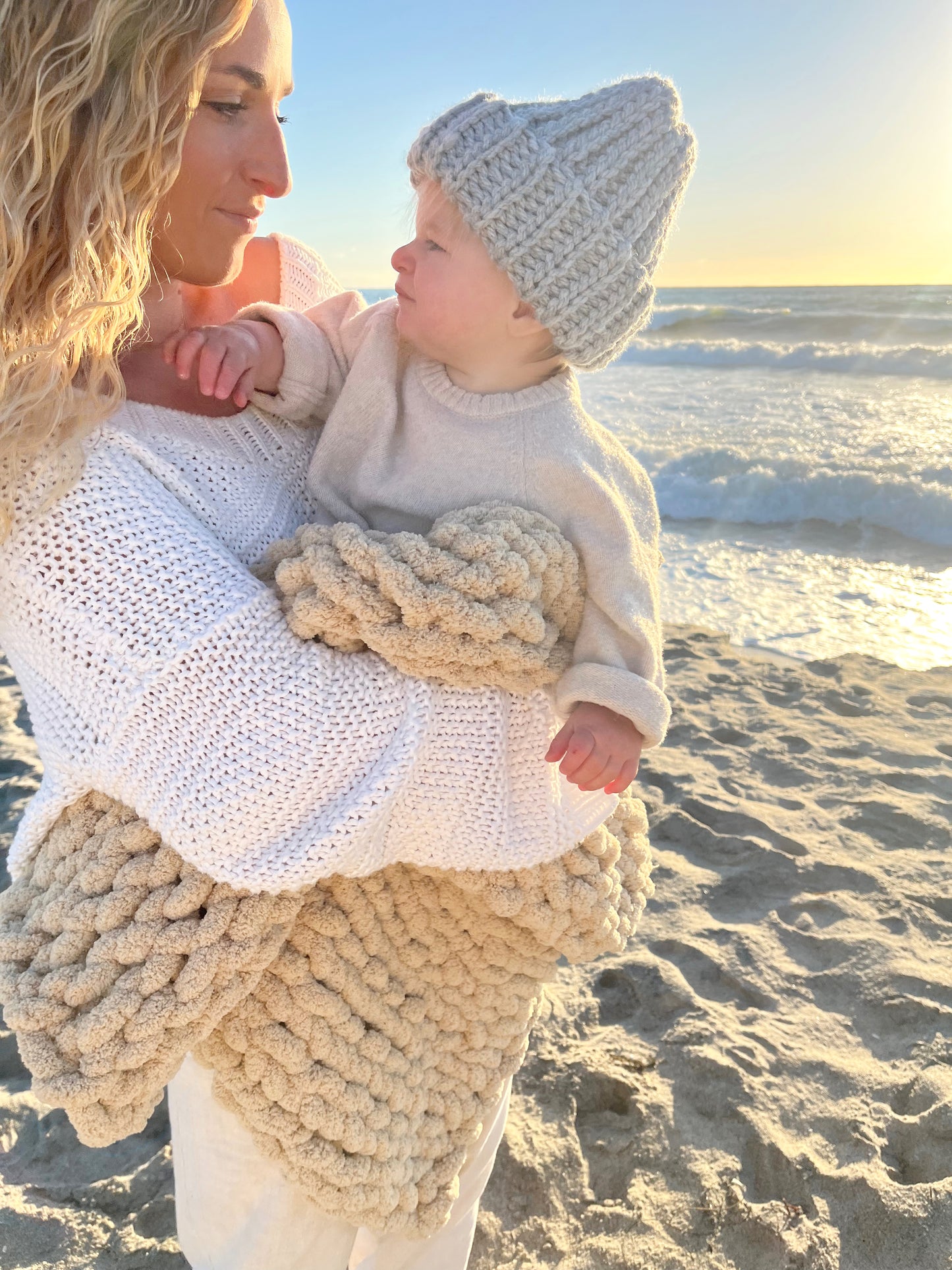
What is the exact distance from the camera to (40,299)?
1.23 meters

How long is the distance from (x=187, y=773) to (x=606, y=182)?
3.52 feet

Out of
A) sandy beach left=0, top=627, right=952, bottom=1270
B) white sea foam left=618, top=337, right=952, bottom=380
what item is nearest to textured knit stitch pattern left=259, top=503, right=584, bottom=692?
sandy beach left=0, top=627, right=952, bottom=1270

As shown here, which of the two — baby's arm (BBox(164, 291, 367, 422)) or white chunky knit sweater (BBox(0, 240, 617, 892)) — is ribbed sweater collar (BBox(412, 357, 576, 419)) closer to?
baby's arm (BBox(164, 291, 367, 422))

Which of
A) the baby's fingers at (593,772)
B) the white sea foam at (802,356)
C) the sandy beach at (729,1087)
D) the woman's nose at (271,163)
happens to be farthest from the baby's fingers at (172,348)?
the white sea foam at (802,356)

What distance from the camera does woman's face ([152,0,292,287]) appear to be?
1.35 m

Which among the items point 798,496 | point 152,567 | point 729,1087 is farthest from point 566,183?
point 798,496

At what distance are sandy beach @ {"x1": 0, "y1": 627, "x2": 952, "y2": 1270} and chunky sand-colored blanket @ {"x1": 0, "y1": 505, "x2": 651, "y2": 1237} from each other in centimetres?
73

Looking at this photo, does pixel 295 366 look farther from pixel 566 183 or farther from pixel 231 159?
pixel 566 183

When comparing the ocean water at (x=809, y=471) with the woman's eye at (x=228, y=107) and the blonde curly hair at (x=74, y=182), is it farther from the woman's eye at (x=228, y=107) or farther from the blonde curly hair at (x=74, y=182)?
the blonde curly hair at (x=74, y=182)

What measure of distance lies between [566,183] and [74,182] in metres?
0.69

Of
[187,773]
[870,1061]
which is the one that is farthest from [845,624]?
[187,773]

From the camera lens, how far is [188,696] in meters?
1.18

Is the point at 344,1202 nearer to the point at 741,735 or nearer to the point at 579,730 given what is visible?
the point at 579,730

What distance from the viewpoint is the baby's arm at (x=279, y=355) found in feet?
4.82
